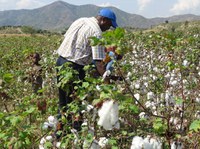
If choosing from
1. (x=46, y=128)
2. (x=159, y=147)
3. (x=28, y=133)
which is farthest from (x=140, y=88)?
(x=159, y=147)

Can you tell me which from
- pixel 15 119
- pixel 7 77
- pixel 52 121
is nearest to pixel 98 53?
pixel 52 121

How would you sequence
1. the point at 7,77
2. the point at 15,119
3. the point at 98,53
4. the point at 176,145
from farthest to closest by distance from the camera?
the point at 98,53 → the point at 7,77 → the point at 15,119 → the point at 176,145

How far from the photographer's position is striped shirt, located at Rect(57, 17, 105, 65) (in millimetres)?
3445

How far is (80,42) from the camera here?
3.50 m

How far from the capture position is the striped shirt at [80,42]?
3445 mm

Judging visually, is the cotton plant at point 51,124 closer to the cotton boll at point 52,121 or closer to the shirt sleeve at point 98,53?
the cotton boll at point 52,121

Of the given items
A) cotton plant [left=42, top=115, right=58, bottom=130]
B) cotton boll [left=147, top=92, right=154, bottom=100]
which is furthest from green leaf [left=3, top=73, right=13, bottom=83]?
cotton boll [left=147, top=92, right=154, bottom=100]

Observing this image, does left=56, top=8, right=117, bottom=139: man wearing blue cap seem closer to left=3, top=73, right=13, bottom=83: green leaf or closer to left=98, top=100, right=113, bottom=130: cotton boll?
left=3, top=73, right=13, bottom=83: green leaf

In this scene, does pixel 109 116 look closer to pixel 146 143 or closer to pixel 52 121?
pixel 146 143

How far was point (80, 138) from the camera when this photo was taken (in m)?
2.62

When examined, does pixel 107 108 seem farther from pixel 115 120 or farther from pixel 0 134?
pixel 0 134

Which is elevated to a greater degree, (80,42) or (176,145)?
(80,42)

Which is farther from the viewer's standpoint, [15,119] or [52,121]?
[52,121]

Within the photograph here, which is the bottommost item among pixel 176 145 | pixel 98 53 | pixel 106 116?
pixel 176 145
